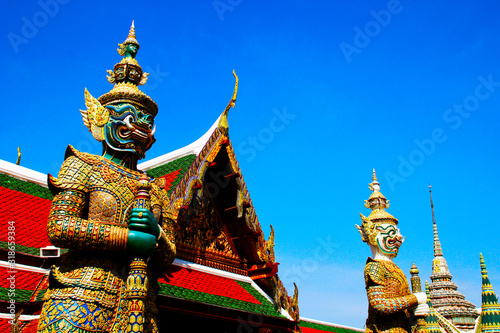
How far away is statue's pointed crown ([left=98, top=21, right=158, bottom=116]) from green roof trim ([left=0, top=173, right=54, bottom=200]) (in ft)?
10.6

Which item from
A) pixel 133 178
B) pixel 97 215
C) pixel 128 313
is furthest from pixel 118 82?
pixel 128 313

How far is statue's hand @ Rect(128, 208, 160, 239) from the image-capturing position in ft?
14.8

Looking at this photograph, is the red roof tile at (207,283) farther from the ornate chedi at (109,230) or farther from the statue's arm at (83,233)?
the statue's arm at (83,233)

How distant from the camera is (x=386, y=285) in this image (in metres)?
7.56

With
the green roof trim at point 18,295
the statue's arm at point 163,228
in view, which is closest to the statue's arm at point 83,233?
the statue's arm at point 163,228

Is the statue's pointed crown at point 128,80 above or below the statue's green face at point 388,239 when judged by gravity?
above

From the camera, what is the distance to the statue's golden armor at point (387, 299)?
7.32 metres

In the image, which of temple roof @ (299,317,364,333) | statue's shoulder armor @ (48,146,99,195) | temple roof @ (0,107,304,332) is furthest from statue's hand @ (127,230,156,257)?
temple roof @ (299,317,364,333)

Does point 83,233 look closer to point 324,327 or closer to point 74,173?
point 74,173

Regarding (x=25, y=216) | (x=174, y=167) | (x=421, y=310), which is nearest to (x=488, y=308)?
(x=421, y=310)

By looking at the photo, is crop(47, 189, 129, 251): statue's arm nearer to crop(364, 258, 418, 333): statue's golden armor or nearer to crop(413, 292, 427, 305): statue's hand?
crop(364, 258, 418, 333): statue's golden armor

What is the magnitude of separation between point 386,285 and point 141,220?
4497mm

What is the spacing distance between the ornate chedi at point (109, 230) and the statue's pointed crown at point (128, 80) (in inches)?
0.7

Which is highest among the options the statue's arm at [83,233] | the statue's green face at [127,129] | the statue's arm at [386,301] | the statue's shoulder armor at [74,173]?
the statue's green face at [127,129]
